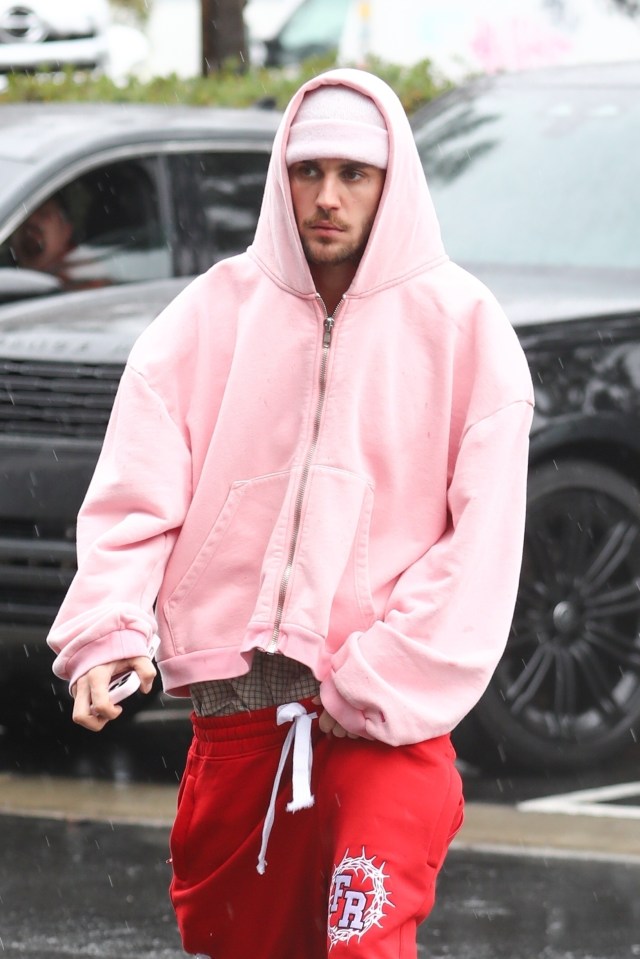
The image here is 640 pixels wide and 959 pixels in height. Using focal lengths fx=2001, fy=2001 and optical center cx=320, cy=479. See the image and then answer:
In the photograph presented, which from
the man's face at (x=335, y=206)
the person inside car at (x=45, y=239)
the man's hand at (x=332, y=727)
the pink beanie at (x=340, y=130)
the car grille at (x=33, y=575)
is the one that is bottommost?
the car grille at (x=33, y=575)

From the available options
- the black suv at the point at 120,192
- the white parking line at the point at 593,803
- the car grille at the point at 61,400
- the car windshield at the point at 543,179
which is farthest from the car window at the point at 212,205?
the white parking line at the point at 593,803

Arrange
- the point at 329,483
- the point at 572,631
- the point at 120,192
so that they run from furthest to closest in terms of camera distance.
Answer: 1. the point at 120,192
2. the point at 572,631
3. the point at 329,483

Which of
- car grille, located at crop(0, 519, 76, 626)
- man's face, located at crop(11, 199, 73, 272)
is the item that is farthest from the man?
man's face, located at crop(11, 199, 73, 272)

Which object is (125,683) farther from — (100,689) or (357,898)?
(357,898)

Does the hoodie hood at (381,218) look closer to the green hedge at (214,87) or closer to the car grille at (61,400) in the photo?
the car grille at (61,400)

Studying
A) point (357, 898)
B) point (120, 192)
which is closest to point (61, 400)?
point (120, 192)

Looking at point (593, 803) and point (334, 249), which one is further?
point (593, 803)

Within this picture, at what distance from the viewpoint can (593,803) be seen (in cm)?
589

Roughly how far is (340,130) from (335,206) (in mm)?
119

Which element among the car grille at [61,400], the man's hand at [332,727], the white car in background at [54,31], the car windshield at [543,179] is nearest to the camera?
the man's hand at [332,727]

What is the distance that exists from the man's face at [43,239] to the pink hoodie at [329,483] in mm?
3782

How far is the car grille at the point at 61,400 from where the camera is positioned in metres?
5.93

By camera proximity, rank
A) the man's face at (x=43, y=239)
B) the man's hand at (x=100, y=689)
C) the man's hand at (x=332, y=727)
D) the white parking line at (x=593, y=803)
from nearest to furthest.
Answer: the man's hand at (x=100, y=689), the man's hand at (x=332, y=727), the white parking line at (x=593, y=803), the man's face at (x=43, y=239)

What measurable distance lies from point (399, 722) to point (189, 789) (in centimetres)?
49
